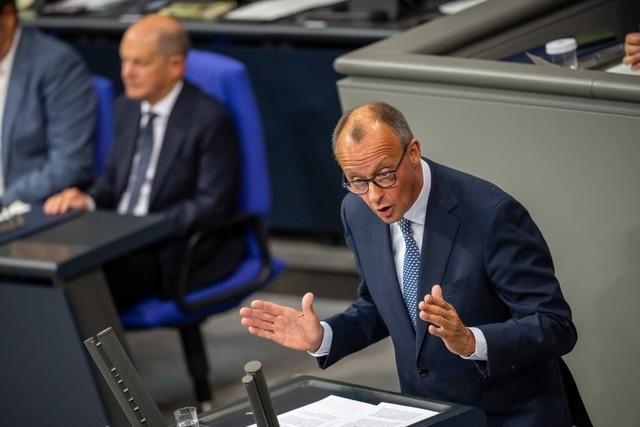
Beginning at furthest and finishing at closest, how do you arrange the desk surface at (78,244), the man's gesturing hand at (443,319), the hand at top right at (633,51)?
the desk surface at (78,244) → the hand at top right at (633,51) → the man's gesturing hand at (443,319)

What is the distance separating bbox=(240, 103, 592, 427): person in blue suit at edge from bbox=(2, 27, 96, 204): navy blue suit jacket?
2333 millimetres

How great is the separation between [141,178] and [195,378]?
759mm

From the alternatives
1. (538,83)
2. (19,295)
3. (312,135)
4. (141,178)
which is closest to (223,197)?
(141,178)

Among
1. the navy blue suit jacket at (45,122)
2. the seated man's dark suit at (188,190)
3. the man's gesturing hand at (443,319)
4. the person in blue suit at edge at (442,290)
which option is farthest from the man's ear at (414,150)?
the navy blue suit jacket at (45,122)

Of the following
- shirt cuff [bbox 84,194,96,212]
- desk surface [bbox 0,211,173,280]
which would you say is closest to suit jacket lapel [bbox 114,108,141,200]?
shirt cuff [bbox 84,194,96,212]

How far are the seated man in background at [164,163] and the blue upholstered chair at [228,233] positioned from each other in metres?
0.05

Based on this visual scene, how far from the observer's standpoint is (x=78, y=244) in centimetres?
464

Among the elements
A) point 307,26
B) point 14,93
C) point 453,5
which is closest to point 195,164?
point 14,93

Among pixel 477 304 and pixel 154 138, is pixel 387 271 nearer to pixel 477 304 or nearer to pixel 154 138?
pixel 477 304

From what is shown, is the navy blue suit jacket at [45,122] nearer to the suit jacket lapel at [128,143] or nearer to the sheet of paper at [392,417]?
the suit jacket lapel at [128,143]

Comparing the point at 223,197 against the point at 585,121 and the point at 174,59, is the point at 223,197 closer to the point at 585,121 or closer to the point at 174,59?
the point at 174,59

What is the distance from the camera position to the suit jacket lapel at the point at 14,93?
5.59 metres

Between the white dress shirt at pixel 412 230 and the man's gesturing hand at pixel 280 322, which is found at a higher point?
the white dress shirt at pixel 412 230

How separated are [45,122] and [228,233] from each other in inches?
37.3
